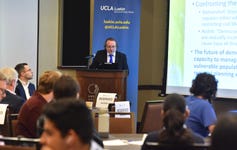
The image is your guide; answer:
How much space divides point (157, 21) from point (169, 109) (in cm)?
603

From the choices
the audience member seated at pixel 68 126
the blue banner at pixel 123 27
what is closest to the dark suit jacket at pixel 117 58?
the blue banner at pixel 123 27

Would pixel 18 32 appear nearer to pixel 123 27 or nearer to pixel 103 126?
pixel 123 27

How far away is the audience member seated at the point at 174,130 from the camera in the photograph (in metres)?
2.88

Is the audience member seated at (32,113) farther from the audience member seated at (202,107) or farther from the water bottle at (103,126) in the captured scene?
the audience member seated at (202,107)

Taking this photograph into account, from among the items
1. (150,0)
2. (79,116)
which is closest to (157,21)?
(150,0)

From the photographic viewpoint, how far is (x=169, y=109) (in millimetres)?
3158

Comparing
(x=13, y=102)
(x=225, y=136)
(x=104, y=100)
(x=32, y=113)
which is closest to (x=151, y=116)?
(x=104, y=100)

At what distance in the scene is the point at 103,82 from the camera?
7117 mm

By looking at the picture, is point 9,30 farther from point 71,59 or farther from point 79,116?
point 79,116

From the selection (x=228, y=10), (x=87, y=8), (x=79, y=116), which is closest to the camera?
(x=79, y=116)

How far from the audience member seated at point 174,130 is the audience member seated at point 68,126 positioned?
2.58 feet

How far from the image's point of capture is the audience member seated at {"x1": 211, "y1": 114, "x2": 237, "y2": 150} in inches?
69.2

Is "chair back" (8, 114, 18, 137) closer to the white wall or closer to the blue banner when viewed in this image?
the blue banner

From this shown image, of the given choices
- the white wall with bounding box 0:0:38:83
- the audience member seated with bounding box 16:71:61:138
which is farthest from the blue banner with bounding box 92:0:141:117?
the audience member seated with bounding box 16:71:61:138
